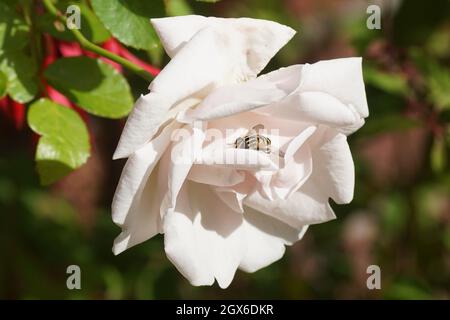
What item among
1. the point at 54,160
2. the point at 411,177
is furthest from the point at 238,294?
the point at 54,160

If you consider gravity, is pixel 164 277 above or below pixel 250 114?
below

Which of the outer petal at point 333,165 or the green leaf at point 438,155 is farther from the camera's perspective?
the green leaf at point 438,155

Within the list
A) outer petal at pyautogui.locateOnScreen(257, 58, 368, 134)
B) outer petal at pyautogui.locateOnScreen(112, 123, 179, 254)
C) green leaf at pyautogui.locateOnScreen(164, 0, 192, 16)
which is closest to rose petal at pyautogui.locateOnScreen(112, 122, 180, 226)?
outer petal at pyautogui.locateOnScreen(112, 123, 179, 254)

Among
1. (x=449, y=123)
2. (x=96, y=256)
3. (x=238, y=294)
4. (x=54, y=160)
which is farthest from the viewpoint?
(x=238, y=294)

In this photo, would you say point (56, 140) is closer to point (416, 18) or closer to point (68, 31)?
point (68, 31)

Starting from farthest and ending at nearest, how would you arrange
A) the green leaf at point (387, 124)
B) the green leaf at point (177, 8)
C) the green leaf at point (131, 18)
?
1. the green leaf at point (387, 124)
2. the green leaf at point (177, 8)
3. the green leaf at point (131, 18)

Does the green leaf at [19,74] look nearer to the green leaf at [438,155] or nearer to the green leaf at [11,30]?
the green leaf at [11,30]

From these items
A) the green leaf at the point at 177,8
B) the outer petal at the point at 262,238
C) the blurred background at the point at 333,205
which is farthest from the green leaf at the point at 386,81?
the outer petal at the point at 262,238
